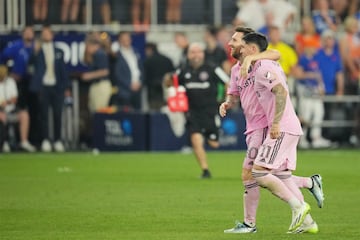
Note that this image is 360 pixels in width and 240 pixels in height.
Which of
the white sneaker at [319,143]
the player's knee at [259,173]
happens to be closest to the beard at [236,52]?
the player's knee at [259,173]

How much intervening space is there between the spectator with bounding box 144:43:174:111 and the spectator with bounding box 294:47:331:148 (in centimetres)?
331

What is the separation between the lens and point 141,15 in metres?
30.0

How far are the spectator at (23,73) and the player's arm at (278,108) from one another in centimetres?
1727

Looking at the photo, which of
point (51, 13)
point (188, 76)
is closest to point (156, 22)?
point (51, 13)

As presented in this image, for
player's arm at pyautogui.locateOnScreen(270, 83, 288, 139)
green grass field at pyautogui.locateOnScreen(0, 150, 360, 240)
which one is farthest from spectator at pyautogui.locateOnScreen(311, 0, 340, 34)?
player's arm at pyautogui.locateOnScreen(270, 83, 288, 139)

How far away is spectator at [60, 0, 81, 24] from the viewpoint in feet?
96.4

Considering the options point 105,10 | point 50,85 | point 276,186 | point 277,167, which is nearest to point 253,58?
point 277,167

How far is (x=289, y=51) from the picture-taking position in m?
28.4

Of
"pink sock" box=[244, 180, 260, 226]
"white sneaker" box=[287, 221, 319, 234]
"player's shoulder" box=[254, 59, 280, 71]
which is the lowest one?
"white sneaker" box=[287, 221, 319, 234]

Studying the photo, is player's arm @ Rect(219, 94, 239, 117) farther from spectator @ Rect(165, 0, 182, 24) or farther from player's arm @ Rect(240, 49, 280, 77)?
spectator @ Rect(165, 0, 182, 24)

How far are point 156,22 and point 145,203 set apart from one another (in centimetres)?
1460

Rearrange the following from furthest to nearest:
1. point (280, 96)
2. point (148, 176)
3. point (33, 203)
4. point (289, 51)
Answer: point (289, 51) < point (148, 176) < point (33, 203) < point (280, 96)

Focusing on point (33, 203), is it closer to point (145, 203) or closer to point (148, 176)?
point (145, 203)

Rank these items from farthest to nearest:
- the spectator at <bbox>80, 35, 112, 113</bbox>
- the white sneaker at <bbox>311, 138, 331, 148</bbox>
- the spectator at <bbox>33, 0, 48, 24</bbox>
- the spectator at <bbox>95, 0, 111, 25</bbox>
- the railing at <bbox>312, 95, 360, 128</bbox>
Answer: the railing at <bbox>312, 95, 360, 128</bbox> < the white sneaker at <bbox>311, 138, 331, 148</bbox> < the spectator at <bbox>95, 0, 111, 25</bbox> < the spectator at <bbox>33, 0, 48, 24</bbox> < the spectator at <bbox>80, 35, 112, 113</bbox>
